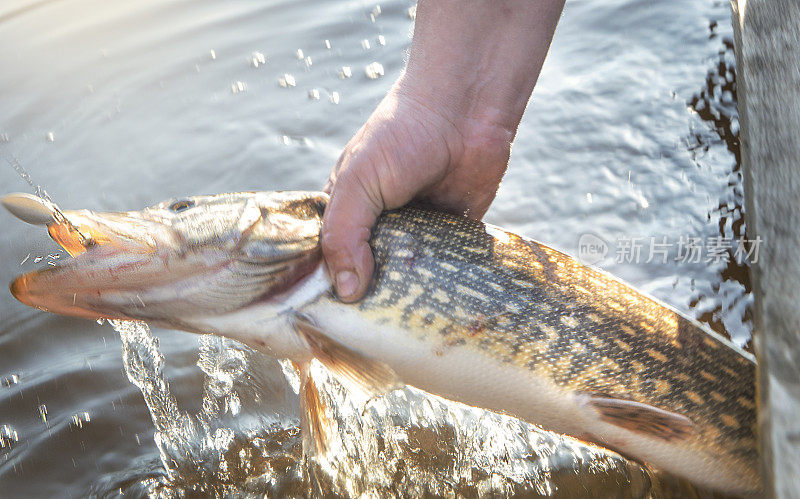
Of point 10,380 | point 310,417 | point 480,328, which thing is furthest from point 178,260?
point 10,380

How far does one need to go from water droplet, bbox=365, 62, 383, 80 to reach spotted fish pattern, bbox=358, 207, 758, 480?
10.4 feet

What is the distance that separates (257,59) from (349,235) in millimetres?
3736

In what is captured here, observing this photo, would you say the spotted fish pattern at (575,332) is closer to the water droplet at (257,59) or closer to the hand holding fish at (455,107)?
the hand holding fish at (455,107)

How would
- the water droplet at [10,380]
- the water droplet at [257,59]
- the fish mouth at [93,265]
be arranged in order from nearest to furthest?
the fish mouth at [93,265] < the water droplet at [10,380] < the water droplet at [257,59]

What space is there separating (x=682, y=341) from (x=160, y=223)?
1.57 meters

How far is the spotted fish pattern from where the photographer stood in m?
1.98

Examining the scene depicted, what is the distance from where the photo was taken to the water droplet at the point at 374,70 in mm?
4969

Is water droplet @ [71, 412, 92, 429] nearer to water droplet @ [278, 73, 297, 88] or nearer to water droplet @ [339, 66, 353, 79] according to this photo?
water droplet @ [278, 73, 297, 88]

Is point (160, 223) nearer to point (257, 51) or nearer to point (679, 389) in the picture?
point (679, 389)

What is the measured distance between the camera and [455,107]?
2.44 m

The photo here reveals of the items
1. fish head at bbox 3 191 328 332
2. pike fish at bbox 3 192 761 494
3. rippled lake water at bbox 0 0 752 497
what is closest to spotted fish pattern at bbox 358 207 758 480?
pike fish at bbox 3 192 761 494

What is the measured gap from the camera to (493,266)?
205 centimetres

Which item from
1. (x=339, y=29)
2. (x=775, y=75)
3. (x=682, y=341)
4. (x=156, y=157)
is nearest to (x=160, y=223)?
(x=682, y=341)

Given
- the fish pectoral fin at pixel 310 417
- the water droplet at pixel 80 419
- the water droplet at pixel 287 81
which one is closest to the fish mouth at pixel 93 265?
the fish pectoral fin at pixel 310 417
